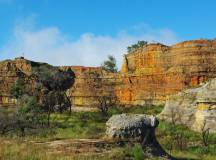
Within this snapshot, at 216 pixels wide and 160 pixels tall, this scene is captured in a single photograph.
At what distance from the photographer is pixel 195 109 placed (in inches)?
1300

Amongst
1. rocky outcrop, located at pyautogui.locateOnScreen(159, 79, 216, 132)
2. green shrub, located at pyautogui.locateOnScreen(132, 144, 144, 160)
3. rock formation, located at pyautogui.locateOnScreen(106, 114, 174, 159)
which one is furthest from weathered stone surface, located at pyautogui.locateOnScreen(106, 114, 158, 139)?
rocky outcrop, located at pyautogui.locateOnScreen(159, 79, 216, 132)

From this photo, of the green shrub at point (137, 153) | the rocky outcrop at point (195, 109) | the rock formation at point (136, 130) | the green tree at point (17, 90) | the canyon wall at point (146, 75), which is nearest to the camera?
the green shrub at point (137, 153)

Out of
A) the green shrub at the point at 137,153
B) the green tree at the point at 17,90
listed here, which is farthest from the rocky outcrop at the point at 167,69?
the green shrub at the point at 137,153

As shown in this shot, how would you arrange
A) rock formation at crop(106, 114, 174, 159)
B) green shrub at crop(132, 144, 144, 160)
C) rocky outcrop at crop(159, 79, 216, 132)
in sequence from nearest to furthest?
green shrub at crop(132, 144, 144, 160) < rock formation at crop(106, 114, 174, 159) < rocky outcrop at crop(159, 79, 216, 132)

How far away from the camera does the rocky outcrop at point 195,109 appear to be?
3105 centimetres

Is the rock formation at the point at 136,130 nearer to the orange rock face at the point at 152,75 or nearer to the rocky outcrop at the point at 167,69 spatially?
the rocky outcrop at the point at 167,69

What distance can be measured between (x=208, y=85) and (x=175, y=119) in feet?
11.2

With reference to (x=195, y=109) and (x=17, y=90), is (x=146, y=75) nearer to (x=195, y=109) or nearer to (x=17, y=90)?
(x=17, y=90)

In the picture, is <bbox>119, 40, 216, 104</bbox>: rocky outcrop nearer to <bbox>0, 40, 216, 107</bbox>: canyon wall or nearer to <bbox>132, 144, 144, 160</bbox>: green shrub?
<bbox>0, 40, 216, 107</bbox>: canyon wall

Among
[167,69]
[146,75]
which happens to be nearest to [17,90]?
[146,75]

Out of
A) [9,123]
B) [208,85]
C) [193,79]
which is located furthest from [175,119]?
[193,79]

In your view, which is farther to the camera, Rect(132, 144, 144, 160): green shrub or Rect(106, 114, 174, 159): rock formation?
Rect(106, 114, 174, 159): rock formation

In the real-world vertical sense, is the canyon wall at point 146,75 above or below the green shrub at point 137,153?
above

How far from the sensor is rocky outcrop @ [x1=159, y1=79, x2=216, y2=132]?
31.0 meters
